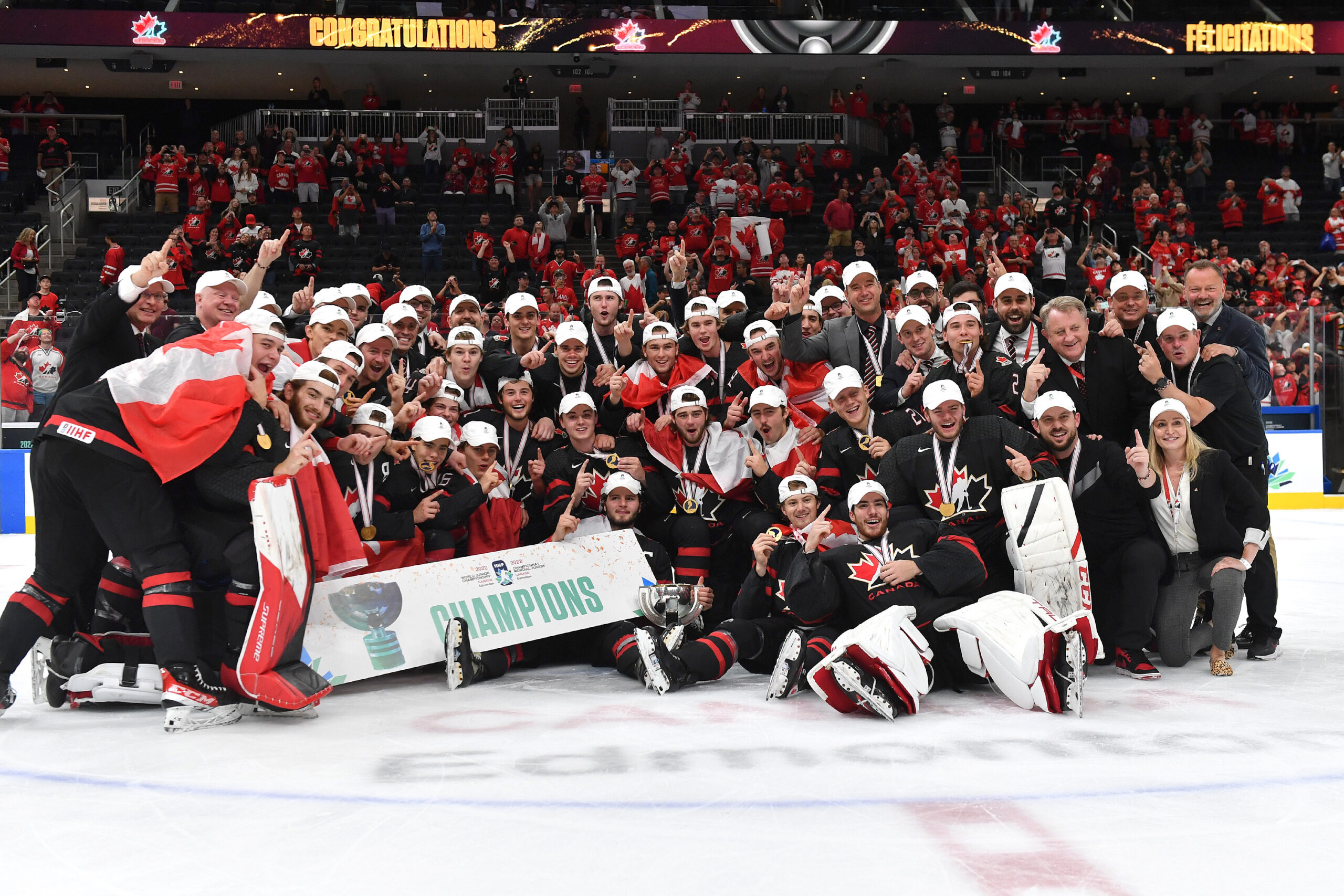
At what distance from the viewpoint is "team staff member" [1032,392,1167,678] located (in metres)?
5.49

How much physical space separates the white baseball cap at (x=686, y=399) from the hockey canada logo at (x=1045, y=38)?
21804 mm

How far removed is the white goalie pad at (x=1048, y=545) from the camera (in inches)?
208

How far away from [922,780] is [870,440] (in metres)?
2.52

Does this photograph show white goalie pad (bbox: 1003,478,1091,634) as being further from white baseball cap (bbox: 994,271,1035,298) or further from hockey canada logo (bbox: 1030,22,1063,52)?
hockey canada logo (bbox: 1030,22,1063,52)

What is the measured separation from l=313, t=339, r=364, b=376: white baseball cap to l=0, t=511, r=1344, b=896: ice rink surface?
4.96 ft

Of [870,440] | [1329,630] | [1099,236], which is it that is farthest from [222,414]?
[1099,236]

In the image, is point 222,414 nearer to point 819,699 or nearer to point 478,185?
point 819,699

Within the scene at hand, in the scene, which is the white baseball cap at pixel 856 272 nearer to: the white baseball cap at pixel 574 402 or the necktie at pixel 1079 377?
the necktie at pixel 1079 377

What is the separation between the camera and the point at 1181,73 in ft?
90.2

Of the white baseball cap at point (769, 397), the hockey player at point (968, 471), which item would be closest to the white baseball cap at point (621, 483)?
the white baseball cap at point (769, 397)

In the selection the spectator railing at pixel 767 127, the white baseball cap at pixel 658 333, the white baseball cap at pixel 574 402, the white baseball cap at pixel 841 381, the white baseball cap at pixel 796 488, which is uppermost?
the spectator railing at pixel 767 127

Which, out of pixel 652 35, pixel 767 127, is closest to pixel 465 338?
pixel 767 127

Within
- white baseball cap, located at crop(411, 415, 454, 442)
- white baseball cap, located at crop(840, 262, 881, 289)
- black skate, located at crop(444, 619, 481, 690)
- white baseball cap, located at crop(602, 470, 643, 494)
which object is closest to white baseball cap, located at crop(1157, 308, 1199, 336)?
white baseball cap, located at crop(840, 262, 881, 289)

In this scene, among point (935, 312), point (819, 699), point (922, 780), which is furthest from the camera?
point (935, 312)
